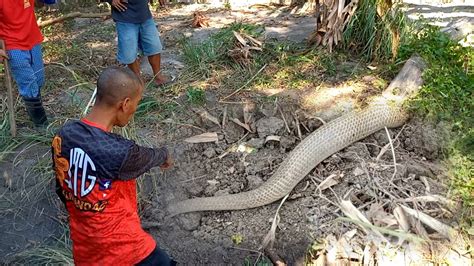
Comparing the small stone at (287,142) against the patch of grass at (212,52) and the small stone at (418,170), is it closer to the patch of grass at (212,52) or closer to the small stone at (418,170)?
the small stone at (418,170)

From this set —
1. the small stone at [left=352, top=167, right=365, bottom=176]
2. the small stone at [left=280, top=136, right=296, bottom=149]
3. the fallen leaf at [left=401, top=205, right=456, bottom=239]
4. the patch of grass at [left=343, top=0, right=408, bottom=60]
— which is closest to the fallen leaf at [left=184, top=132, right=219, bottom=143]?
the small stone at [left=280, top=136, right=296, bottom=149]

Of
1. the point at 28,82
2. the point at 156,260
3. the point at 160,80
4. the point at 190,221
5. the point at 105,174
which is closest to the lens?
the point at 105,174

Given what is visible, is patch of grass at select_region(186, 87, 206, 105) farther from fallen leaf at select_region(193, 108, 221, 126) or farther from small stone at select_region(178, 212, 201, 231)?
small stone at select_region(178, 212, 201, 231)

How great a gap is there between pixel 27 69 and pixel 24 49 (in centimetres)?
15

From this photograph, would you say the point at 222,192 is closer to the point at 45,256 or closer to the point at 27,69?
the point at 45,256

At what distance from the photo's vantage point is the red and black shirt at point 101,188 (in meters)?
2.10

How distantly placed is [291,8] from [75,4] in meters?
3.54

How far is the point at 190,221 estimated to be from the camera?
11.3ft

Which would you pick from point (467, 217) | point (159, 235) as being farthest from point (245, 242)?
point (467, 217)

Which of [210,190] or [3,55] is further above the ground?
[3,55]

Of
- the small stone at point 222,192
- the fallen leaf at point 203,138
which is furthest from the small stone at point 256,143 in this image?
the small stone at point 222,192

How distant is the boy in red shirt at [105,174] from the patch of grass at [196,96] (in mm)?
2025

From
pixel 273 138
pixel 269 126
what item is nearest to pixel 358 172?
pixel 273 138

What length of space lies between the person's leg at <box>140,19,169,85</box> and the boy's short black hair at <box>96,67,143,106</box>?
2.33m
